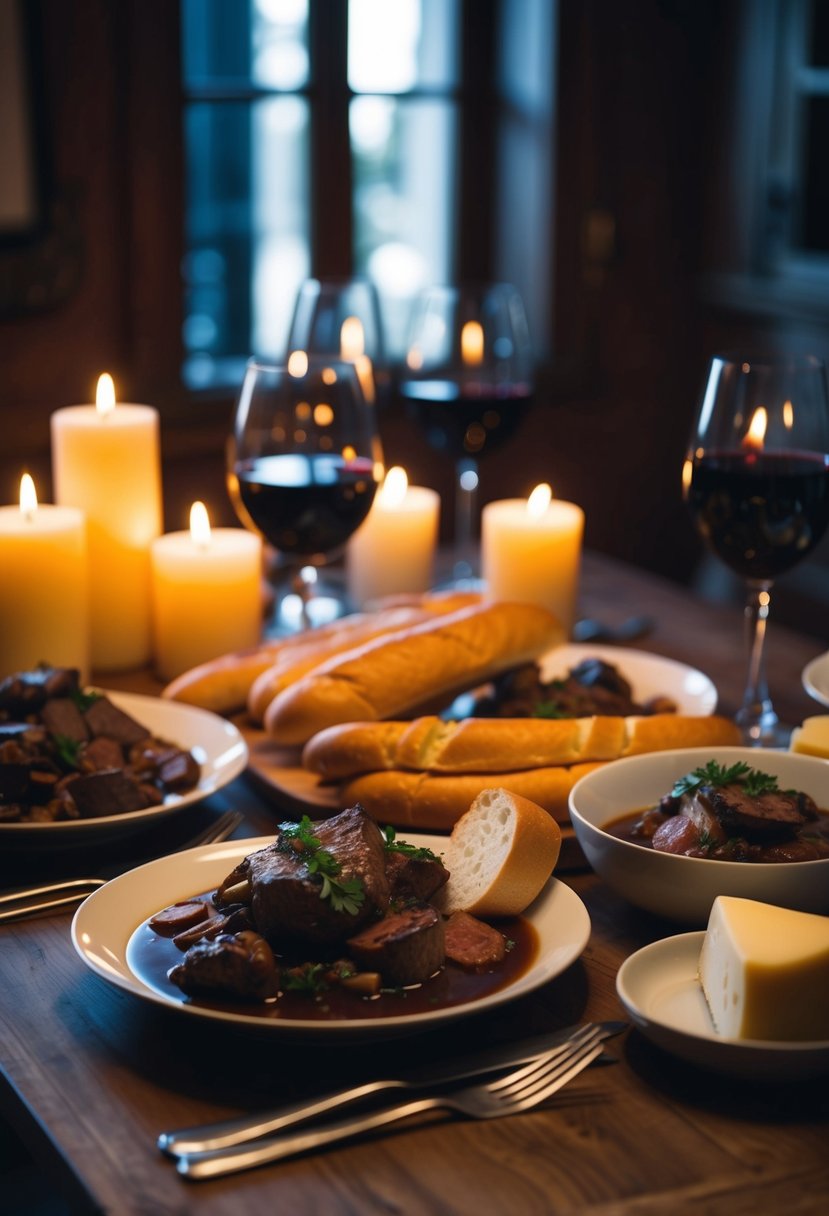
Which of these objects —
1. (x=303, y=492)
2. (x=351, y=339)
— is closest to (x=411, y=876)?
(x=303, y=492)

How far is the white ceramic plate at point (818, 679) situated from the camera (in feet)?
4.98

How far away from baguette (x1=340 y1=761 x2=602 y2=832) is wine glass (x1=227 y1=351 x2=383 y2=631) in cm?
52

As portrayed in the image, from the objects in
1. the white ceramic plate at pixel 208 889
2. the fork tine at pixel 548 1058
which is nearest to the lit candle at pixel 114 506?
the white ceramic plate at pixel 208 889

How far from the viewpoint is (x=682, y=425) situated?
14.5 feet

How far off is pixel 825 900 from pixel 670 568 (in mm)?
3498

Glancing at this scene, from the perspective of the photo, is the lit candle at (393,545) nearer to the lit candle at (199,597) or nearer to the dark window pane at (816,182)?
the lit candle at (199,597)

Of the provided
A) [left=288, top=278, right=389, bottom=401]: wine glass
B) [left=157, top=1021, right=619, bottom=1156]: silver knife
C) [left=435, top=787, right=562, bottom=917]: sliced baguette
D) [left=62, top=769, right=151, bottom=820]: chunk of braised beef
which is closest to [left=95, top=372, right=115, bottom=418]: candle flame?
[left=288, top=278, right=389, bottom=401]: wine glass

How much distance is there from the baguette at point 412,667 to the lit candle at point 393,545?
1.36ft

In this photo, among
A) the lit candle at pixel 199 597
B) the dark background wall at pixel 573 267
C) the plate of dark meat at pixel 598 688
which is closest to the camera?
the plate of dark meat at pixel 598 688

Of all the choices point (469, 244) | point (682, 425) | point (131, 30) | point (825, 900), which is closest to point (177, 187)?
point (131, 30)

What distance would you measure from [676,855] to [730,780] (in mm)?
109

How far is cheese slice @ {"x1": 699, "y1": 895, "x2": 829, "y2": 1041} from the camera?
96 centimetres

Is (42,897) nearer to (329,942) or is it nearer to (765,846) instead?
Answer: (329,942)

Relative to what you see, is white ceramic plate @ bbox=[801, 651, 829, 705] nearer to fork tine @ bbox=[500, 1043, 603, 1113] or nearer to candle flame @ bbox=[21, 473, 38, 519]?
fork tine @ bbox=[500, 1043, 603, 1113]
